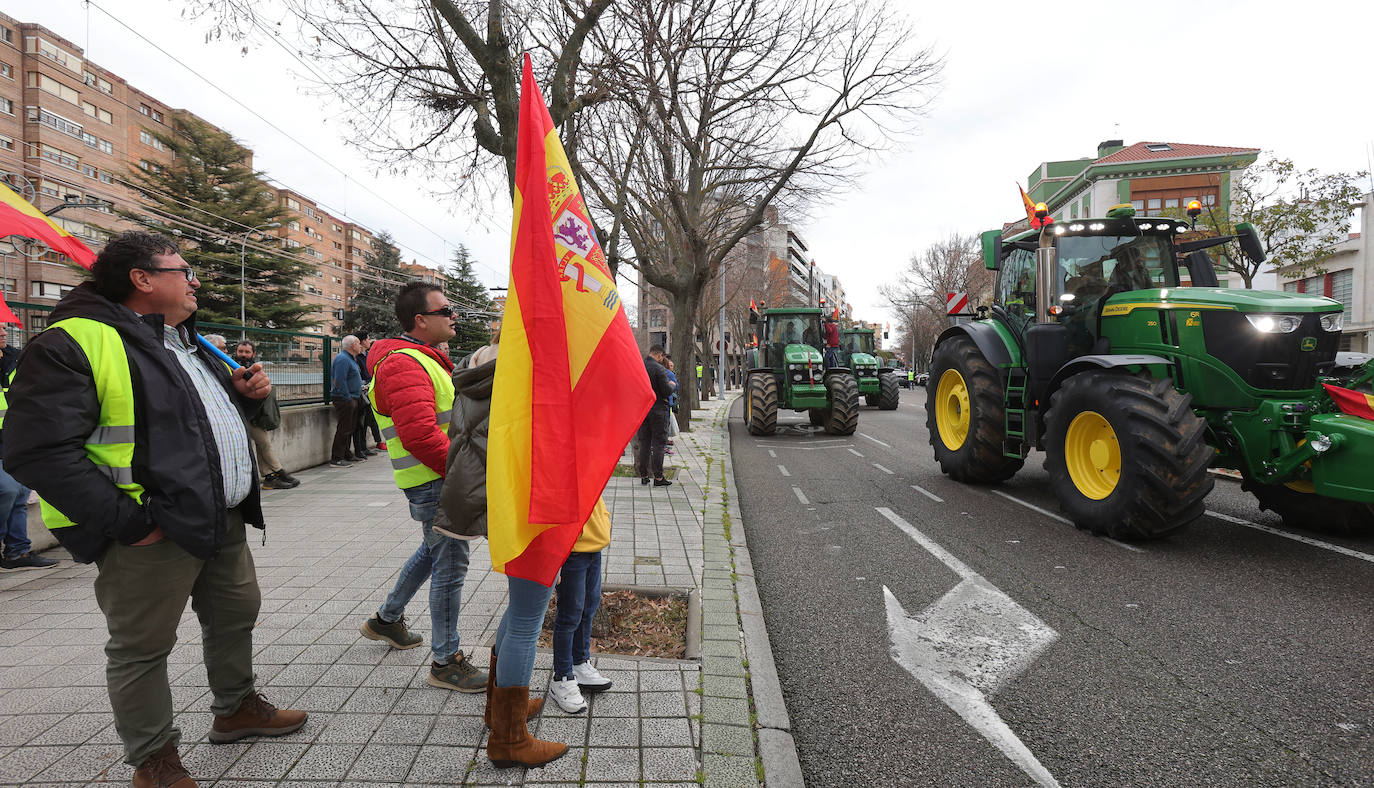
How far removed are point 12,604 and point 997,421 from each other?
8505mm

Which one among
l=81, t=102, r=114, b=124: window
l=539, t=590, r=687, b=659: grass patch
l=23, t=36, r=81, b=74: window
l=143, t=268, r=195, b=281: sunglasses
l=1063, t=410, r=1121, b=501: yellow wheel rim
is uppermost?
l=23, t=36, r=81, b=74: window

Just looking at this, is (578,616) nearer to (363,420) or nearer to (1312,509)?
(1312,509)

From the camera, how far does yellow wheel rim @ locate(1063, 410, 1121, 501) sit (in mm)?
5812

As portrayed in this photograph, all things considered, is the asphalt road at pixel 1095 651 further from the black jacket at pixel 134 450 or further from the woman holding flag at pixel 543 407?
the black jacket at pixel 134 450

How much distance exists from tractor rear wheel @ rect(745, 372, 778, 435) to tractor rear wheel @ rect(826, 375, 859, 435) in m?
1.22

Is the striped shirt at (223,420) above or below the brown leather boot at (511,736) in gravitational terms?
above

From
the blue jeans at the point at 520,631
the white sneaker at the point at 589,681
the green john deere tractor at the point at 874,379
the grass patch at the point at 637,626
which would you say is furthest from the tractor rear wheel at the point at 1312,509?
the green john deere tractor at the point at 874,379

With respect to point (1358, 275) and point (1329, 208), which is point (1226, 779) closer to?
point (1329, 208)

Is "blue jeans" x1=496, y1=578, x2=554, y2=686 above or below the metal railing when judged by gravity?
below

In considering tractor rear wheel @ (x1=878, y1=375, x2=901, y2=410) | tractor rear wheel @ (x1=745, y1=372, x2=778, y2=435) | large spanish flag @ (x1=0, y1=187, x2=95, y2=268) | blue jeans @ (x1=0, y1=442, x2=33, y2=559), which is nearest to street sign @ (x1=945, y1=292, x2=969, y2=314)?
tractor rear wheel @ (x1=745, y1=372, x2=778, y2=435)

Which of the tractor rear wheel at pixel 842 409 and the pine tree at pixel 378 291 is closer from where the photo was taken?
the tractor rear wheel at pixel 842 409

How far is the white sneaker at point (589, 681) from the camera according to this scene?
2975mm

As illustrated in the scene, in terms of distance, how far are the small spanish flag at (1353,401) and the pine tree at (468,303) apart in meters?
48.5

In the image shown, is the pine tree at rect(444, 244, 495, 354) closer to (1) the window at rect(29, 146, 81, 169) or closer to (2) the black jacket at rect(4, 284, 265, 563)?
(1) the window at rect(29, 146, 81, 169)
